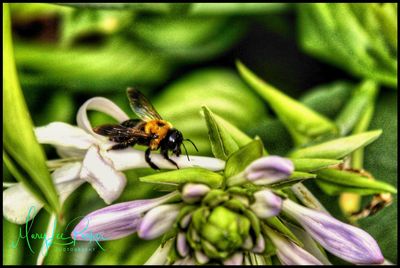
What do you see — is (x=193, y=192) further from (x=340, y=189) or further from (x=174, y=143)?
(x=340, y=189)

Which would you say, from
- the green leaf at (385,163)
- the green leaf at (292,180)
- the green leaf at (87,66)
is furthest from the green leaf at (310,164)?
the green leaf at (87,66)

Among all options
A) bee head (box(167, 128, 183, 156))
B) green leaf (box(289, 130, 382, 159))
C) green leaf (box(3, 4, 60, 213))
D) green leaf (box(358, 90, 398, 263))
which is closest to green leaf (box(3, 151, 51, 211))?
green leaf (box(3, 4, 60, 213))

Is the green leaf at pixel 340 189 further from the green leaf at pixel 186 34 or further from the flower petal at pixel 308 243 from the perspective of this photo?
the green leaf at pixel 186 34

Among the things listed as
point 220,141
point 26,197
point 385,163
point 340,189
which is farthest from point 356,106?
point 26,197

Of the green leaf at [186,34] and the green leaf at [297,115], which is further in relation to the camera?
the green leaf at [186,34]

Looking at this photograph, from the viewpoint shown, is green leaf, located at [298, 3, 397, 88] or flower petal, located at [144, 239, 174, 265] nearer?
flower petal, located at [144, 239, 174, 265]

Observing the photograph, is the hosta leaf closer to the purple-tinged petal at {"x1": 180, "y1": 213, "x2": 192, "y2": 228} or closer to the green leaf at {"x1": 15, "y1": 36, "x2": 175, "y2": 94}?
the purple-tinged petal at {"x1": 180, "y1": 213, "x2": 192, "y2": 228}

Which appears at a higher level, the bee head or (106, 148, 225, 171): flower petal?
the bee head
